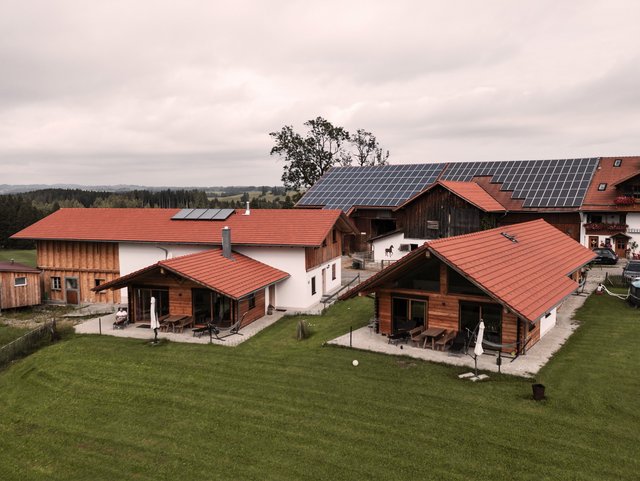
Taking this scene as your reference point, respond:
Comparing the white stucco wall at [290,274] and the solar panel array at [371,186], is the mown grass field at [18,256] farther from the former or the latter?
the white stucco wall at [290,274]

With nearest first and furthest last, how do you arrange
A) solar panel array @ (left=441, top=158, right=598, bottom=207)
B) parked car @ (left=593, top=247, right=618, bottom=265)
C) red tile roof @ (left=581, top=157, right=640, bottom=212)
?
parked car @ (left=593, top=247, right=618, bottom=265), red tile roof @ (left=581, top=157, right=640, bottom=212), solar panel array @ (left=441, top=158, right=598, bottom=207)

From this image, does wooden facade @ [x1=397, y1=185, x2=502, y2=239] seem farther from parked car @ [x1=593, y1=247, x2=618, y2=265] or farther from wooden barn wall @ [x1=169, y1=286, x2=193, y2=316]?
wooden barn wall @ [x1=169, y1=286, x2=193, y2=316]

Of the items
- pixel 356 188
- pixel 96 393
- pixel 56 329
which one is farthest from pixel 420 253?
pixel 356 188


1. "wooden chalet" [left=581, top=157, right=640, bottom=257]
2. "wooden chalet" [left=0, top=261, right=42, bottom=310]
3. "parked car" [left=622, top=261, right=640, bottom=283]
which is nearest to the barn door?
"wooden chalet" [left=0, top=261, right=42, bottom=310]

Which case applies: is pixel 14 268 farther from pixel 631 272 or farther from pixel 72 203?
pixel 72 203

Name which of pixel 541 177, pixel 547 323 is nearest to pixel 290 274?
pixel 547 323

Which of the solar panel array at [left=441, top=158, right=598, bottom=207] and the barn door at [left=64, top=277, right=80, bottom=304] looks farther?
the solar panel array at [left=441, top=158, right=598, bottom=207]
